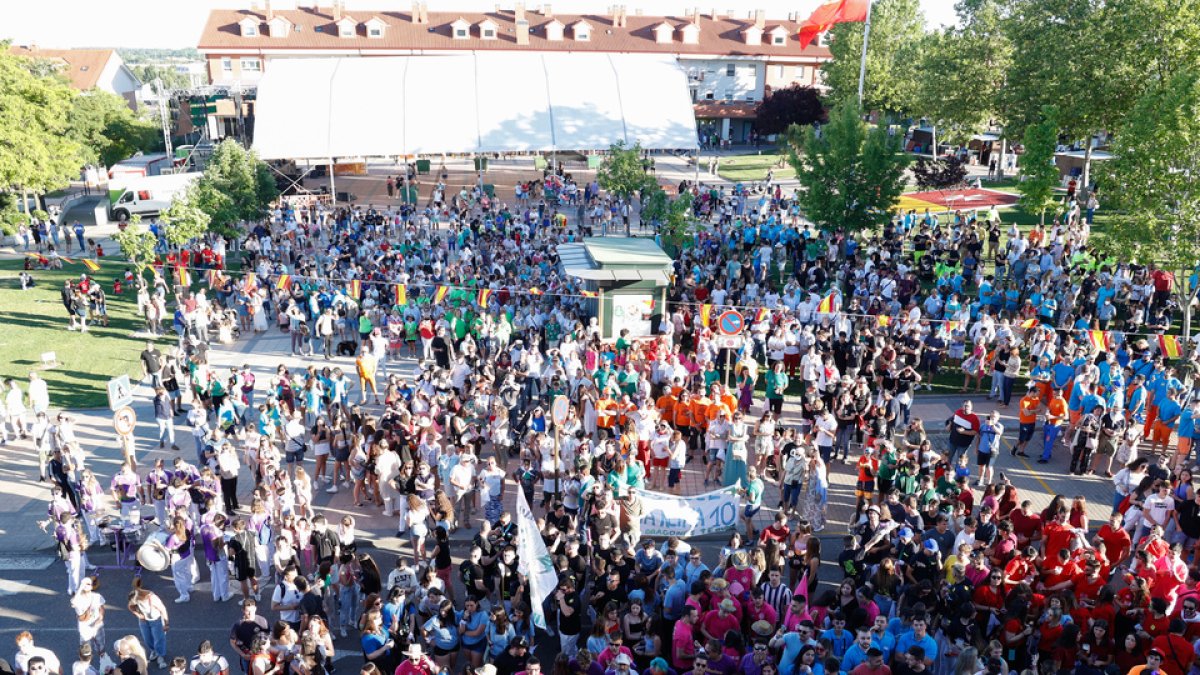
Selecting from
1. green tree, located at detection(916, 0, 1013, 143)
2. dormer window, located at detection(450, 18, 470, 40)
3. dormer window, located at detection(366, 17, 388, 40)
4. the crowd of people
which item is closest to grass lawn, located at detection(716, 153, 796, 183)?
green tree, located at detection(916, 0, 1013, 143)

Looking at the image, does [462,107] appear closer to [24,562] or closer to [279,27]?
[279,27]

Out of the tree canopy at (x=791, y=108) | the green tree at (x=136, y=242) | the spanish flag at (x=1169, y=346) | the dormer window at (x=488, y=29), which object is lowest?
the spanish flag at (x=1169, y=346)

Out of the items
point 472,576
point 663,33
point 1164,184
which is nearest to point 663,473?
point 472,576

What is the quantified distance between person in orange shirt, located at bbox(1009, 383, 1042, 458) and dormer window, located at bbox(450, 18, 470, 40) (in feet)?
189

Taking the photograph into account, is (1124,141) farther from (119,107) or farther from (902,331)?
(119,107)

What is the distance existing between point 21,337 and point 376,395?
11.2 metres

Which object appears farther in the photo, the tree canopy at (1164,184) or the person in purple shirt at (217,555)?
the tree canopy at (1164,184)

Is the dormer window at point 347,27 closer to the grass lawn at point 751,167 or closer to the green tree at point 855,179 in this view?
the grass lawn at point 751,167

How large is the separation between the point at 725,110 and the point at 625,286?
50.1 m

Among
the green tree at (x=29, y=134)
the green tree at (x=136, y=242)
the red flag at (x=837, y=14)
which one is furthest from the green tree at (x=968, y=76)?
the green tree at (x=29, y=134)

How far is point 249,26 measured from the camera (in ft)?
206

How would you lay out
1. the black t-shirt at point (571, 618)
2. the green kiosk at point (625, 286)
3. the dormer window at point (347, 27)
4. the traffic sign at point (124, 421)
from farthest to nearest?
the dormer window at point (347, 27) → the green kiosk at point (625, 286) → the traffic sign at point (124, 421) → the black t-shirt at point (571, 618)

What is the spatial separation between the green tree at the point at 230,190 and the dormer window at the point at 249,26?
35.3 m

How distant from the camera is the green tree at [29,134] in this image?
31359 mm
